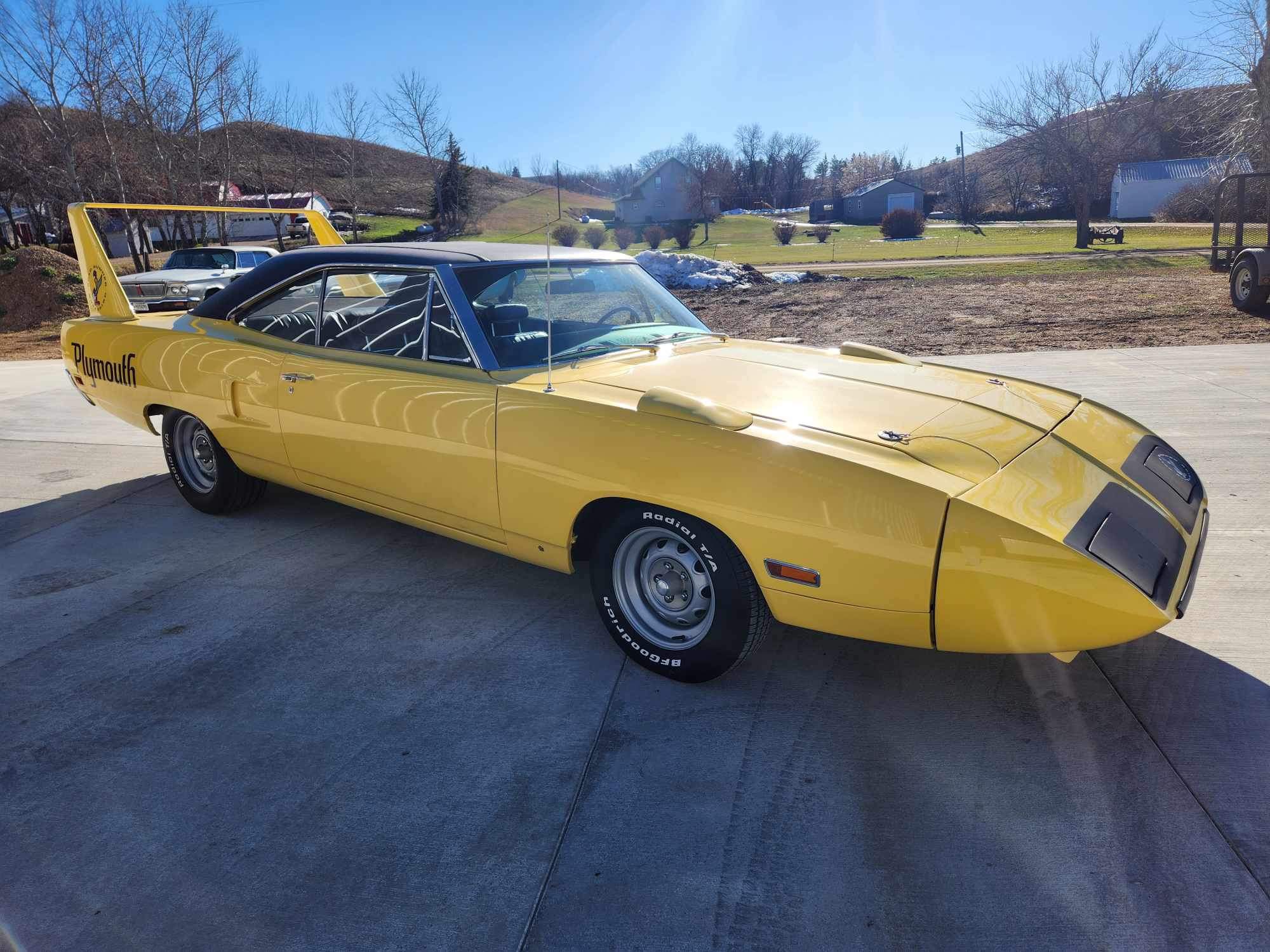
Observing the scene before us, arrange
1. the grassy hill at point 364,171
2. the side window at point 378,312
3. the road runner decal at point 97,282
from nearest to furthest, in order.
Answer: the side window at point 378,312 < the road runner decal at point 97,282 < the grassy hill at point 364,171

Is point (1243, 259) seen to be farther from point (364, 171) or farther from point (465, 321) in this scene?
point (364, 171)

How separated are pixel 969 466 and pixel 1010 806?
101cm

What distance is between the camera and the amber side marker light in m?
2.67

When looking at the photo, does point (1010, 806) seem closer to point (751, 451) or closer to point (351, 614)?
point (751, 451)

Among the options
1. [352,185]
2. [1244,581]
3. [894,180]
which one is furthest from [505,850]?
[894,180]

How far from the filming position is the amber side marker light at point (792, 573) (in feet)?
8.75

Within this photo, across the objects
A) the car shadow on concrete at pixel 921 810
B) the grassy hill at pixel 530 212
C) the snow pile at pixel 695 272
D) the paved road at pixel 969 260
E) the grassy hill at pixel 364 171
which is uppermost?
the grassy hill at pixel 364 171

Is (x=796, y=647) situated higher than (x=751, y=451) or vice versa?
(x=751, y=451)

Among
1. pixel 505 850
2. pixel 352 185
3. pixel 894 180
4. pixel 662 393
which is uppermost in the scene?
pixel 894 180

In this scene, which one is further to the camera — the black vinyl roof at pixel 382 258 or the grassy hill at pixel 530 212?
the black vinyl roof at pixel 382 258

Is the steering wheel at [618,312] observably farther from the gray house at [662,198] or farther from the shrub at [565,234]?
the gray house at [662,198]

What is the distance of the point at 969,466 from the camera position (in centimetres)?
269

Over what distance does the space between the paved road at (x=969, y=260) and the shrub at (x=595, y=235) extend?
882 inches

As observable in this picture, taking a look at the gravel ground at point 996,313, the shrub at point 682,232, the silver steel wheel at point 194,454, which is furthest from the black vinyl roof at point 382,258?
the shrub at point 682,232
